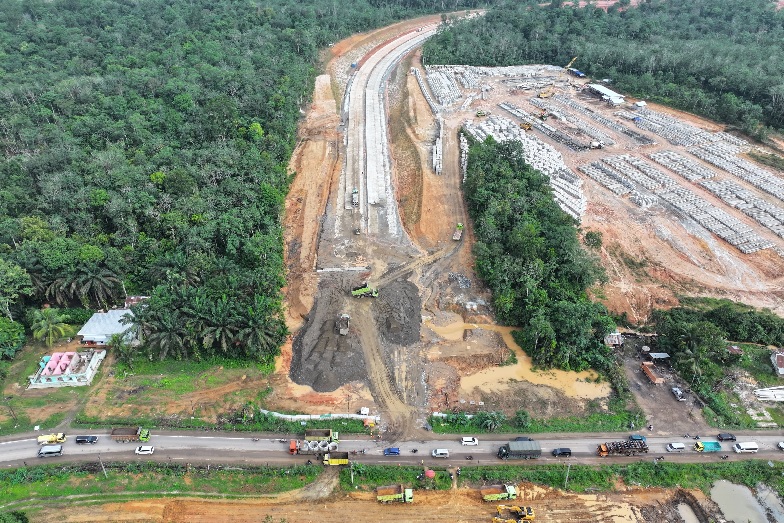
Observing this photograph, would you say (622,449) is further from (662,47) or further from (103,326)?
(662,47)

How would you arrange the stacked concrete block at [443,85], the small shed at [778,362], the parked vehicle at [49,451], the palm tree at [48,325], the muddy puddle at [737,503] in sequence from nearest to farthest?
the muddy puddle at [737,503] → the parked vehicle at [49,451] → the palm tree at [48,325] → the small shed at [778,362] → the stacked concrete block at [443,85]

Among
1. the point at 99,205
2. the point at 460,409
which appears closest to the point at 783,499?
the point at 460,409

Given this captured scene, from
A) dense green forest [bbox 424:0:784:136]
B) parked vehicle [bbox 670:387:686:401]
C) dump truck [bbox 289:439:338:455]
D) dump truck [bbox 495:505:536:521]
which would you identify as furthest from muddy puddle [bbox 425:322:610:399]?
dense green forest [bbox 424:0:784:136]

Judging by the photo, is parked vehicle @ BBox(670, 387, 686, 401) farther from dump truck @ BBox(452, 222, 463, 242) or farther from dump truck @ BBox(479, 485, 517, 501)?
dump truck @ BBox(452, 222, 463, 242)

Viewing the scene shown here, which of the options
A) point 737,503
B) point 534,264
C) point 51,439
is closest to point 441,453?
point 737,503

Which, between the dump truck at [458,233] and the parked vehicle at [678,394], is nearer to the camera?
the parked vehicle at [678,394]

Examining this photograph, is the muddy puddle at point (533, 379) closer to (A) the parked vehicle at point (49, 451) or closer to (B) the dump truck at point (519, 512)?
(B) the dump truck at point (519, 512)

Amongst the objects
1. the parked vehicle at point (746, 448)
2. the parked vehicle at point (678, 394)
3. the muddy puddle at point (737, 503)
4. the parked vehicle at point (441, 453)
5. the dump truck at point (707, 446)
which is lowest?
→ the muddy puddle at point (737, 503)

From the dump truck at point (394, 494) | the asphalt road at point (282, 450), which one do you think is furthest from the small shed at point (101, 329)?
the dump truck at point (394, 494)
